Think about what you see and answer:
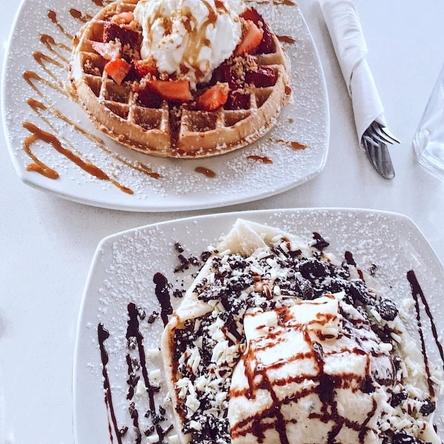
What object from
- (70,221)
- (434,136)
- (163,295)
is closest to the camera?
(163,295)

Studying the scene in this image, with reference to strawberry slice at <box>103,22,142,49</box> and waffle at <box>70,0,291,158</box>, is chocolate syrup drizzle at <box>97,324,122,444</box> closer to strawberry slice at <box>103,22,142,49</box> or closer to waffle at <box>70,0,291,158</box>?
waffle at <box>70,0,291,158</box>

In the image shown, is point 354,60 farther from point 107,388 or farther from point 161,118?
point 107,388

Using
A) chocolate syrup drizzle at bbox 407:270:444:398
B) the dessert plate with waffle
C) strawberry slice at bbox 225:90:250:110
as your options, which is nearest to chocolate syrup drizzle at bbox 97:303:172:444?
the dessert plate with waffle

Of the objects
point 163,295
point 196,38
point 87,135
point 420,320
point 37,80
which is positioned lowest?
point 420,320

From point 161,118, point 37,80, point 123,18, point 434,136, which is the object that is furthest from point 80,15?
point 434,136

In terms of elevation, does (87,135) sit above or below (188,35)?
below

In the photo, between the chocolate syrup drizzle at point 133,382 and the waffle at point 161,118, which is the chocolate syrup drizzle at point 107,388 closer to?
the chocolate syrup drizzle at point 133,382

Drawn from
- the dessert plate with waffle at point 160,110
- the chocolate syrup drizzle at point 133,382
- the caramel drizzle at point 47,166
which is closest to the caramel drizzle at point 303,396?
the chocolate syrup drizzle at point 133,382
